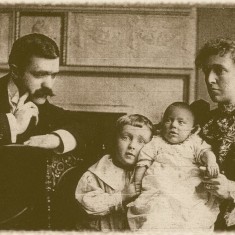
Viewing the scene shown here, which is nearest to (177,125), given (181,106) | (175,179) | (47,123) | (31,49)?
(181,106)

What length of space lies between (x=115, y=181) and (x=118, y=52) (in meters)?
0.42

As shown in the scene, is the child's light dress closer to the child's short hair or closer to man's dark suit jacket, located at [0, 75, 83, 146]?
the child's short hair

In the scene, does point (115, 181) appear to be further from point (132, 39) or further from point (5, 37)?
point (5, 37)

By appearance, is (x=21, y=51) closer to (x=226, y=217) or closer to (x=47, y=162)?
(x=47, y=162)

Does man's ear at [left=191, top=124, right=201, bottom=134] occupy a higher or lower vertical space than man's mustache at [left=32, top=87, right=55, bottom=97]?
lower

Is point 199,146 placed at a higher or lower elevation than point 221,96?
lower

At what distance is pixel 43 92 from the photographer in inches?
66.9

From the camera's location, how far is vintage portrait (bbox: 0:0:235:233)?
5.27ft

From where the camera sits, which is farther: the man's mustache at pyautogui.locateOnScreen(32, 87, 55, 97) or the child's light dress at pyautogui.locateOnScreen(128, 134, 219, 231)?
the man's mustache at pyautogui.locateOnScreen(32, 87, 55, 97)

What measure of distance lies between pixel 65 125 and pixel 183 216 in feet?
1.55

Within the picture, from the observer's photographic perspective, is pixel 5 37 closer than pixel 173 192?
No

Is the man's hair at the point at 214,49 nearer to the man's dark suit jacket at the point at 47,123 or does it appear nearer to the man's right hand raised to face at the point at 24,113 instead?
the man's dark suit jacket at the point at 47,123

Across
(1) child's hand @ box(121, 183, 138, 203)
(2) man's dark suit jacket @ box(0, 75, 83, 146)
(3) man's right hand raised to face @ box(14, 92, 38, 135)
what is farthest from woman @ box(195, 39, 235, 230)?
(3) man's right hand raised to face @ box(14, 92, 38, 135)

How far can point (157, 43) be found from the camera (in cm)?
168
